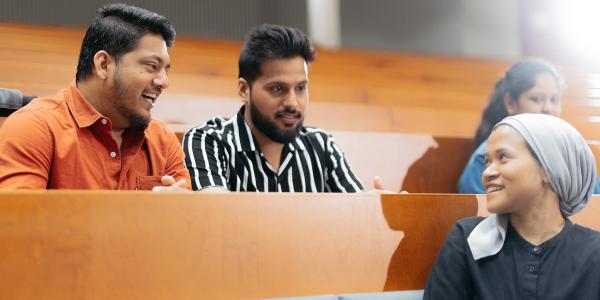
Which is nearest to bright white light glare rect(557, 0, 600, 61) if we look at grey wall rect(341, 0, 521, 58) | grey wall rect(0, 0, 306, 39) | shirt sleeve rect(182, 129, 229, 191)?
grey wall rect(341, 0, 521, 58)

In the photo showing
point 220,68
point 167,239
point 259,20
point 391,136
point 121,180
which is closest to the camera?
point 167,239

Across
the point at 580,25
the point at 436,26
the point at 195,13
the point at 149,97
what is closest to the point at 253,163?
the point at 149,97

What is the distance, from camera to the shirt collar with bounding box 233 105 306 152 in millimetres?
700

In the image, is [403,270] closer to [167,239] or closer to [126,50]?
[167,239]

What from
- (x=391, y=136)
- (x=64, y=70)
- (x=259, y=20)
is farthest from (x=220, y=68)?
(x=259, y=20)

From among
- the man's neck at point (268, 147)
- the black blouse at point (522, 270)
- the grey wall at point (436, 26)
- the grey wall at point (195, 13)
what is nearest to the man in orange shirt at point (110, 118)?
the man's neck at point (268, 147)

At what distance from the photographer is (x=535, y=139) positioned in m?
0.49

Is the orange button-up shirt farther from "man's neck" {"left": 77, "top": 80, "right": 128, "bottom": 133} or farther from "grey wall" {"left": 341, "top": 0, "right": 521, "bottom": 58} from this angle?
"grey wall" {"left": 341, "top": 0, "right": 521, "bottom": 58}

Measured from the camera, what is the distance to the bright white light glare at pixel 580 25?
1550 millimetres

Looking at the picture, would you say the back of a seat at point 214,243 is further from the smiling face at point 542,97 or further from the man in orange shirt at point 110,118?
the smiling face at point 542,97

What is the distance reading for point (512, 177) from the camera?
1.59ft

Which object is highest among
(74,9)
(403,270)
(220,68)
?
(74,9)

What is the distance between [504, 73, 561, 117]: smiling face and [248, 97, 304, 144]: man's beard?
344 millimetres

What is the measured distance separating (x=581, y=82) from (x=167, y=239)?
1132 mm
